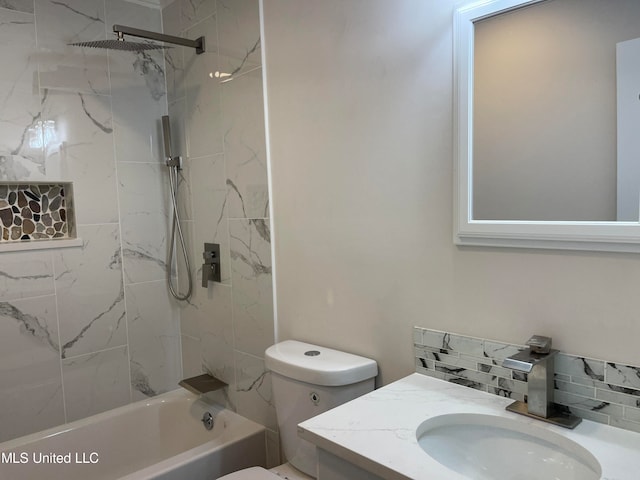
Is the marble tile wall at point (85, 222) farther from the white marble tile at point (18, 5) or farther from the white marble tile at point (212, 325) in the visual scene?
the white marble tile at point (212, 325)

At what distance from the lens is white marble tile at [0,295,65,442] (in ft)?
6.96

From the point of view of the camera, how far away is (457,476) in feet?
3.02

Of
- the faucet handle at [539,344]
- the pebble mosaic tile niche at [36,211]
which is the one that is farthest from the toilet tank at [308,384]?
the pebble mosaic tile niche at [36,211]

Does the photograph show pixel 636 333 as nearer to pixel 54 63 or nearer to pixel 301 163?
pixel 301 163

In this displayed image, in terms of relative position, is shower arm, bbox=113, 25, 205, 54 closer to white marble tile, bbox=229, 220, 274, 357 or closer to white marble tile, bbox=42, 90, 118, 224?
white marble tile, bbox=42, 90, 118, 224

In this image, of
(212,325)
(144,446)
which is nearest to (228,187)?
(212,325)

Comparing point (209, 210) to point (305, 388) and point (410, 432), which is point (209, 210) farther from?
point (410, 432)

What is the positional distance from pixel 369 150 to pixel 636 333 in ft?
2.97

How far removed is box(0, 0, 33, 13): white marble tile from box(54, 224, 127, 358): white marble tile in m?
1.00

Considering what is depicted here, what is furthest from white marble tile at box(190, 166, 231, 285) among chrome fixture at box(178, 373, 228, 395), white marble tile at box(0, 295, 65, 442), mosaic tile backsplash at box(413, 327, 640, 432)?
mosaic tile backsplash at box(413, 327, 640, 432)

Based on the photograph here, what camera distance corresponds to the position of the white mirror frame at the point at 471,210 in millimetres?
1114

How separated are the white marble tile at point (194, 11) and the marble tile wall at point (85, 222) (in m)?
0.24

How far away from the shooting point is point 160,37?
2133 mm

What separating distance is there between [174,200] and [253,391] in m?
1.08
